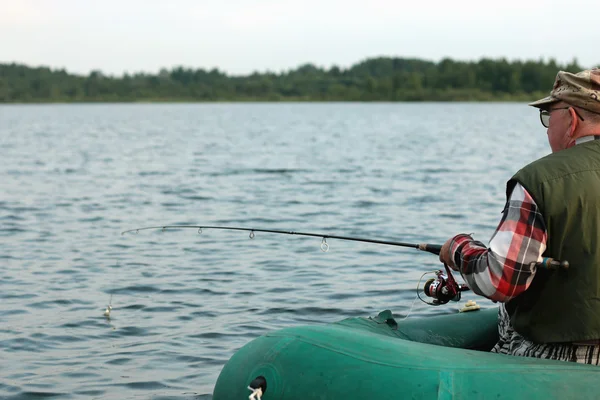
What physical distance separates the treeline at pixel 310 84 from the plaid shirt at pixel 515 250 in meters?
115

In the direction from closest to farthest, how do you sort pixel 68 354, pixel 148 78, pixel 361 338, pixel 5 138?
pixel 361 338 < pixel 68 354 < pixel 5 138 < pixel 148 78

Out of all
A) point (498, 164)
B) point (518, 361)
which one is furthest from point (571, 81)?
point (498, 164)

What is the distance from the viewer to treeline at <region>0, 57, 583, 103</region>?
118938 mm

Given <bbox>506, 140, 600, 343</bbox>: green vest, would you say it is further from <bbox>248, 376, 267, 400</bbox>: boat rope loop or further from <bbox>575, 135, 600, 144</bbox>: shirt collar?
<bbox>248, 376, 267, 400</bbox>: boat rope loop

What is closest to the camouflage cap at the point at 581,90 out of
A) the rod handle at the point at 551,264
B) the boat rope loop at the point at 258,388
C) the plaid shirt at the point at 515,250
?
the plaid shirt at the point at 515,250

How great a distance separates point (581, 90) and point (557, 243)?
58cm

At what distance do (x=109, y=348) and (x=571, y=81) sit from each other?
14.1 ft

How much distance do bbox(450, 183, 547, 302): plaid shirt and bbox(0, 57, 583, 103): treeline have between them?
115 metres

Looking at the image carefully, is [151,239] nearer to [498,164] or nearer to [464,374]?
[464,374]

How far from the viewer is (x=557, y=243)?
3.21 meters

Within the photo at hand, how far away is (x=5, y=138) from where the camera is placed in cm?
3897

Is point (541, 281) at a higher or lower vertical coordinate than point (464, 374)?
higher

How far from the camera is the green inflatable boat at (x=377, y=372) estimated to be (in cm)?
322

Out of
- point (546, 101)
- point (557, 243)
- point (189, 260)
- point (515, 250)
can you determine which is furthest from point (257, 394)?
point (189, 260)
